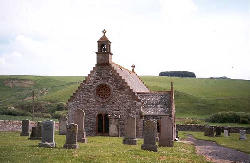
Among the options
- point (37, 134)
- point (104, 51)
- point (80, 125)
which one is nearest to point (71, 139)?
point (80, 125)

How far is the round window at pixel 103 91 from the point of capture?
104 feet

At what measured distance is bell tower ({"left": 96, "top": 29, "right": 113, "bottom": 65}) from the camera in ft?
107

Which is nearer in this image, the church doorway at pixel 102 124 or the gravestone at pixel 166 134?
the gravestone at pixel 166 134

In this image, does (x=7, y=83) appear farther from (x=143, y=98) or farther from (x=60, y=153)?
(x=60, y=153)

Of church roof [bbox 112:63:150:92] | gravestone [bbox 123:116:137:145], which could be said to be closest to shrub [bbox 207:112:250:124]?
church roof [bbox 112:63:150:92]

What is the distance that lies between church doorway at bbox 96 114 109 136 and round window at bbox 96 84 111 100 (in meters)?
2.04

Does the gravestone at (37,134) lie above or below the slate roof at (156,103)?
below

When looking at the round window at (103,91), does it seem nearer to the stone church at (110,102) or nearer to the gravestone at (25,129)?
the stone church at (110,102)

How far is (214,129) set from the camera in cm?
3919

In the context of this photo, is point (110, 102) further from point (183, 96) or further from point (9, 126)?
point (183, 96)

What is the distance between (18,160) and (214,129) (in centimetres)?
3082

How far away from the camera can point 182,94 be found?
75.2 metres

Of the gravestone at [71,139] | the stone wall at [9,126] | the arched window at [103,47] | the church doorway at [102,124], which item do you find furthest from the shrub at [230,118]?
the gravestone at [71,139]

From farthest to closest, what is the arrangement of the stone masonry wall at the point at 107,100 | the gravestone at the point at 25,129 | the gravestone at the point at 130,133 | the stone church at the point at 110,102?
the stone masonry wall at the point at 107,100 → the stone church at the point at 110,102 → the gravestone at the point at 25,129 → the gravestone at the point at 130,133
